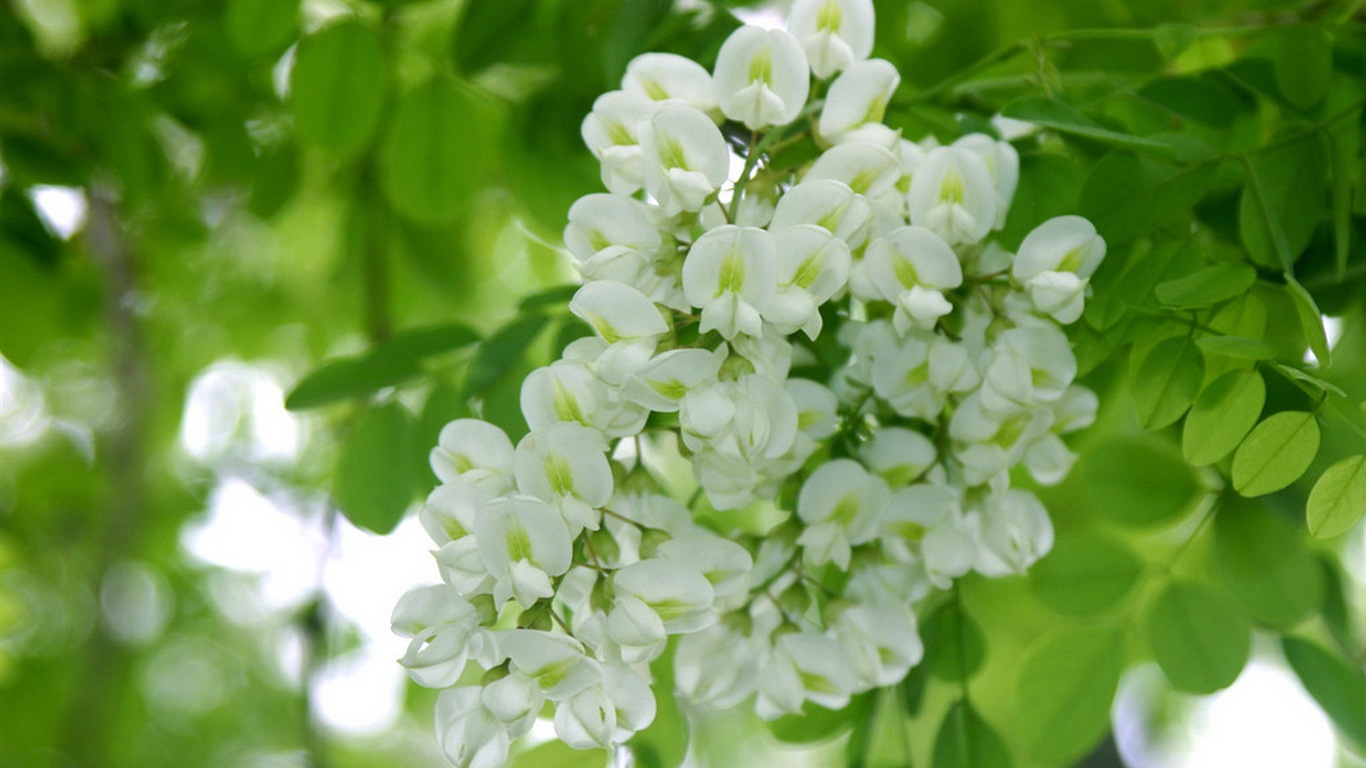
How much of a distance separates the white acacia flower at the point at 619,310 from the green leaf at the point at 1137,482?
21.7 inches

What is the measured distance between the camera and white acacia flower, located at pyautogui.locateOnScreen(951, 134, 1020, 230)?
67cm

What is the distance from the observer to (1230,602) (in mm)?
866

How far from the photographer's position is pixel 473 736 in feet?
1.91

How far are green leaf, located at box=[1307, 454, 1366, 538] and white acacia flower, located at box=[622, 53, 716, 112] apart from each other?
15.4 inches

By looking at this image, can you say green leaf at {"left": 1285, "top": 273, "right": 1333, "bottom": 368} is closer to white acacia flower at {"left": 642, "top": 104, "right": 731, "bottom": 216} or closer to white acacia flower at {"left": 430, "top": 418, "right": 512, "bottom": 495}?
white acacia flower at {"left": 642, "top": 104, "right": 731, "bottom": 216}

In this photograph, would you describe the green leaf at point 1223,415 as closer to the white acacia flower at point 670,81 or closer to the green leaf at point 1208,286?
the green leaf at point 1208,286

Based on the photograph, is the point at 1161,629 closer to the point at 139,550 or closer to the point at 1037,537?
the point at 1037,537

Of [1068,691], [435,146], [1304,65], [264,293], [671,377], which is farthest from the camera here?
[264,293]

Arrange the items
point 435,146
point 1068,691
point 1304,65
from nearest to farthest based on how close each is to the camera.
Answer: point 1304,65
point 1068,691
point 435,146

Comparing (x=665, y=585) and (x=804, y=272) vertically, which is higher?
(x=804, y=272)

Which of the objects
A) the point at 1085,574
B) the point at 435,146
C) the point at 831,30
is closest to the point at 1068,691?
the point at 1085,574

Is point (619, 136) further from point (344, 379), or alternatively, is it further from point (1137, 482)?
point (1137, 482)

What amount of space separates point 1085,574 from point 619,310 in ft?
1.77

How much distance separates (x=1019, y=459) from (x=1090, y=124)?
8.2 inches
